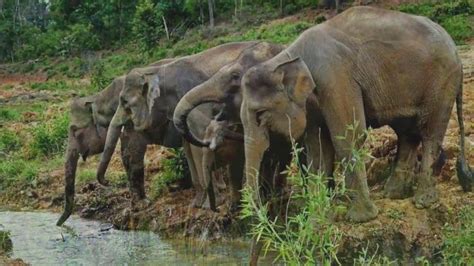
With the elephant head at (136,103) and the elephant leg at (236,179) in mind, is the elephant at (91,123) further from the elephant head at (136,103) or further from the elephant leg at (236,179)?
the elephant leg at (236,179)

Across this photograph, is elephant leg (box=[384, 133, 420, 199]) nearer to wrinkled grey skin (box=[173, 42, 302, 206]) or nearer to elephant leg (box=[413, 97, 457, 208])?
elephant leg (box=[413, 97, 457, 208])

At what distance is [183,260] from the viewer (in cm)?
984

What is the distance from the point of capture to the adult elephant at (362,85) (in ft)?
26.7

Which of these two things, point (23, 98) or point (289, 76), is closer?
point (289, 76)

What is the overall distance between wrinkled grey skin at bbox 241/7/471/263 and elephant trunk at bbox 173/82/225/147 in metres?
0.89

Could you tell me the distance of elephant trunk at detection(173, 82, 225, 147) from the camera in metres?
8.92

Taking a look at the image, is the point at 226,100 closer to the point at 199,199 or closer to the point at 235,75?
the point at 235,75

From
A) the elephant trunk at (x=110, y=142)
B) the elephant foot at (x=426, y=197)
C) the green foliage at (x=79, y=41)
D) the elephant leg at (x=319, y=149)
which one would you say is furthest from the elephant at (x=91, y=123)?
the green foliage at (x=79, y=41)

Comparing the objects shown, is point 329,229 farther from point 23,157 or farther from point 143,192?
point 23,157

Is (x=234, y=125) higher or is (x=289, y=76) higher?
(x=289, y=76)

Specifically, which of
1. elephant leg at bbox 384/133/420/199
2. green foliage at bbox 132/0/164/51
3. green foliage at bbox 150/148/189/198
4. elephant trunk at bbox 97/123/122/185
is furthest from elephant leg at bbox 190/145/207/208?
green foliage at bbox 132/0/164/51

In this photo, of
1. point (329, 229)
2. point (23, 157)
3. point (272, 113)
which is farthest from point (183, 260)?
point (23, 157)

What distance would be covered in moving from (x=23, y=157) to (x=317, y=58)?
1174 cm

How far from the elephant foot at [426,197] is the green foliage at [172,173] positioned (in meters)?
4.56
